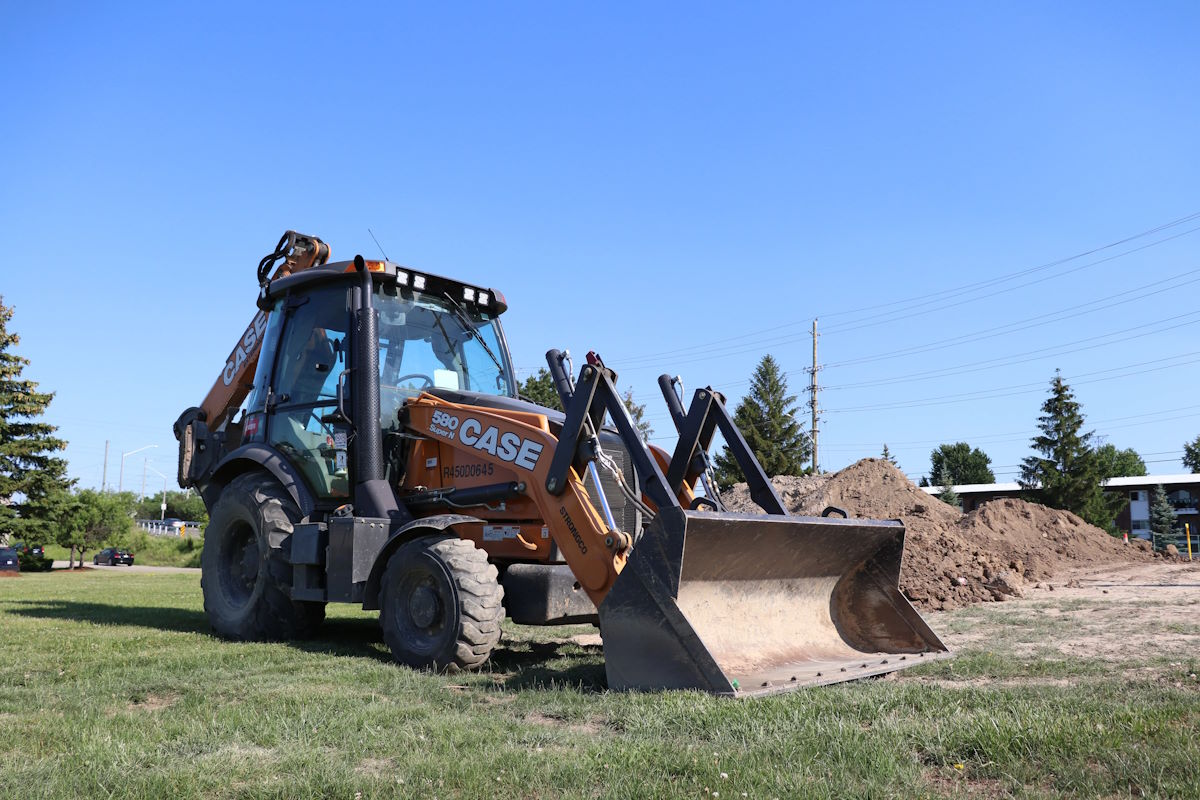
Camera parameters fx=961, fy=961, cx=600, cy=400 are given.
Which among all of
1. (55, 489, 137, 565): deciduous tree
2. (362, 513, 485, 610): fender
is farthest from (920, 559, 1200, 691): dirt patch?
(55, 489, 137, 565): deciduous tree

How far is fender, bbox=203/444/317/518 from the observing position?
8.41 meters

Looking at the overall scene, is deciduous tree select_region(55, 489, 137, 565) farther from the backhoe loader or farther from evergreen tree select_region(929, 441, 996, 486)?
evergreen tree select_region(929, 441, 996, 486)

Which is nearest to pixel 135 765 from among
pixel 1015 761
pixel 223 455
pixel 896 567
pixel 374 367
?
pixel 1015 761

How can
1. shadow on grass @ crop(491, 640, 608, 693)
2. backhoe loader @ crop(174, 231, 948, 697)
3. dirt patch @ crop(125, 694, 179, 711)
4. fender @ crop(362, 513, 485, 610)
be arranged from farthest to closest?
1. fender @ crop(362, 513, 485, 610)
2. shadow on grass @ crop(491, 640, 608, 693)
3. backhoe loader @ crop(174, 231, 948, 697)
4. dirt patch @ crop(125, 694, 179, 711)

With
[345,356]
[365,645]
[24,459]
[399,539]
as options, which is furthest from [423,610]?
[24,459]

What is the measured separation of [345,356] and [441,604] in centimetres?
257

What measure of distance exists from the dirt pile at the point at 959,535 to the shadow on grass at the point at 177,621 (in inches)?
291

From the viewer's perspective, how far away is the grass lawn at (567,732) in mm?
3557

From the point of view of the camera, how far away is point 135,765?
3904 millimetres

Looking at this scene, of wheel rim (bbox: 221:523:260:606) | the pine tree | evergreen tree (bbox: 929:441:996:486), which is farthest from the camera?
evergreen tree (bbox: 929:441:996:486)

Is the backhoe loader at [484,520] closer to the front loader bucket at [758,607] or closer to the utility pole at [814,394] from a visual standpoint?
the front loader bucket at [758,607]

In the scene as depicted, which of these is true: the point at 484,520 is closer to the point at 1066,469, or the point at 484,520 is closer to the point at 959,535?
the point at 959,535

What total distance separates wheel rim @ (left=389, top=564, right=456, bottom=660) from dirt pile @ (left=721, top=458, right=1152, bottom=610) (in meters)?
8.04

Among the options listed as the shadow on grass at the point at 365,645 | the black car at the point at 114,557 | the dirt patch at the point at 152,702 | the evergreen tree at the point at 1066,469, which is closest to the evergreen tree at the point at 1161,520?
the evergreen tree at the point at 1066,469
